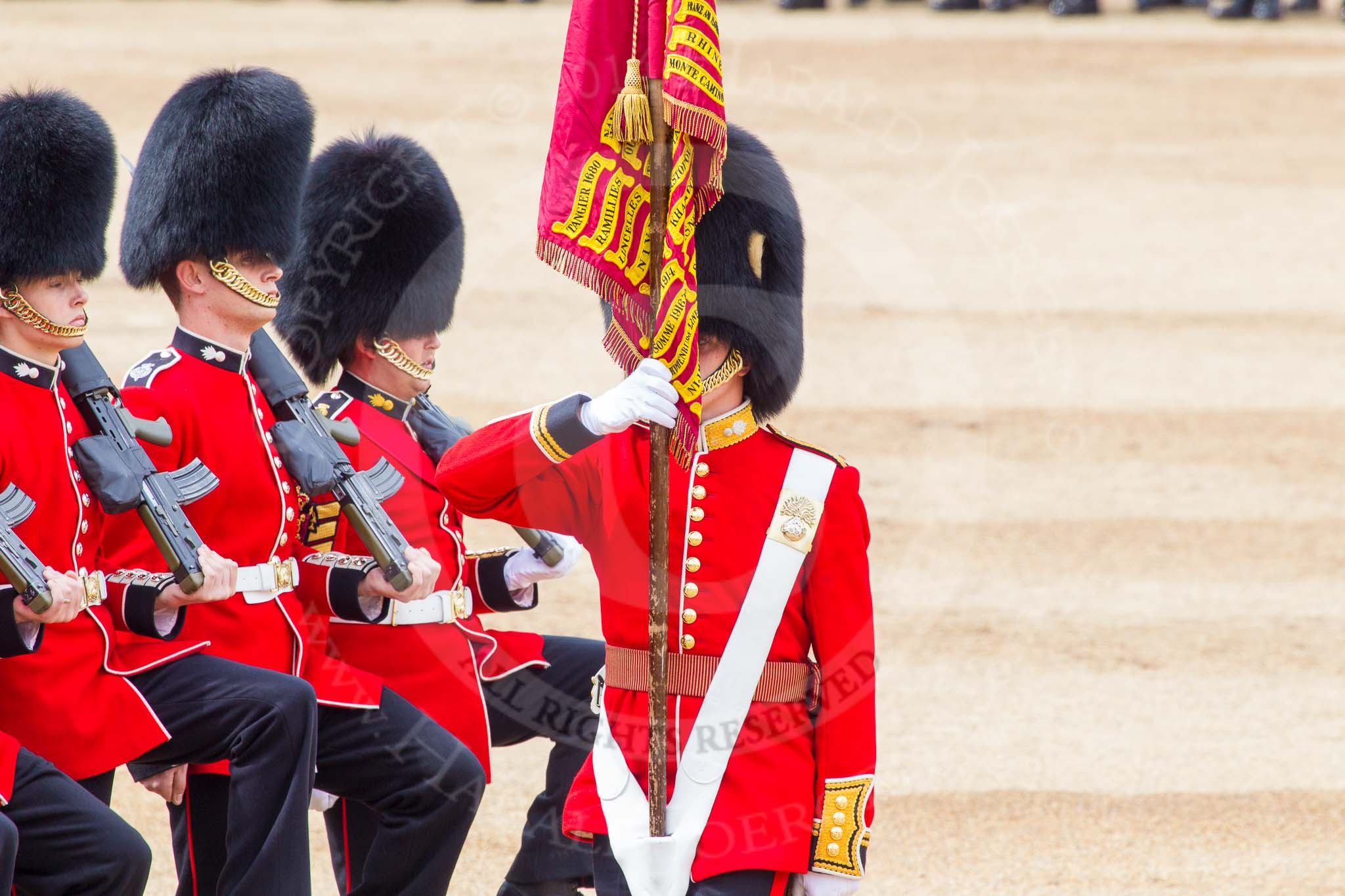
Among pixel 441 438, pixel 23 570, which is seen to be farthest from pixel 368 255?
pixel 23 570

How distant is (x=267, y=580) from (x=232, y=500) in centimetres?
16

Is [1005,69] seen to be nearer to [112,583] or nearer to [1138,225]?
[1138,225]

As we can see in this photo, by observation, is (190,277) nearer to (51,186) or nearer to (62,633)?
(51,186)

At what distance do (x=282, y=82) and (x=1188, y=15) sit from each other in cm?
1662

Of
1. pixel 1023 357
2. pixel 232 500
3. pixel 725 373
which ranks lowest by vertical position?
pixel 1023 357

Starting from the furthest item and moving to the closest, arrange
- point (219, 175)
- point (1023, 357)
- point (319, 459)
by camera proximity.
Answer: point (1023, 357) < point (219, 175) < point (319, 459)

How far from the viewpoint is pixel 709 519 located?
10.1 feet

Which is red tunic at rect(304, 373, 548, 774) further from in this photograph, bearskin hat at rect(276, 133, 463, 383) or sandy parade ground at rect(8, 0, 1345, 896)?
sandy parade ground at rect(8, 0, 1345, 896)

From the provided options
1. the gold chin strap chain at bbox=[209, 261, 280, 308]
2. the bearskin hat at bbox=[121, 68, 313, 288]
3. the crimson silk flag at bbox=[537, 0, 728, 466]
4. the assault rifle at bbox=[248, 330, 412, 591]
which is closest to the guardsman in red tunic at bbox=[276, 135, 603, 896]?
the assault rifle at bbox=[248, 330, 412, 591]

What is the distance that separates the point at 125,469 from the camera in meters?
3.27

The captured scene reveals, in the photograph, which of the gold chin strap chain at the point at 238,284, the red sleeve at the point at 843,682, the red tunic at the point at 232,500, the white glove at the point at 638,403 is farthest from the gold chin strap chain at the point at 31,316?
the red sleeve at the point at 843,682

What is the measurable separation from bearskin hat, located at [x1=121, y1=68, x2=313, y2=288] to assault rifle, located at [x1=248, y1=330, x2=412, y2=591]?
0.71ft

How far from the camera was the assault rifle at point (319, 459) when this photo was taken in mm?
3566

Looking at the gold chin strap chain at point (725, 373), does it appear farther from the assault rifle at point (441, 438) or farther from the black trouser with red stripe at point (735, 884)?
the assault rifle at point (441, 438)
